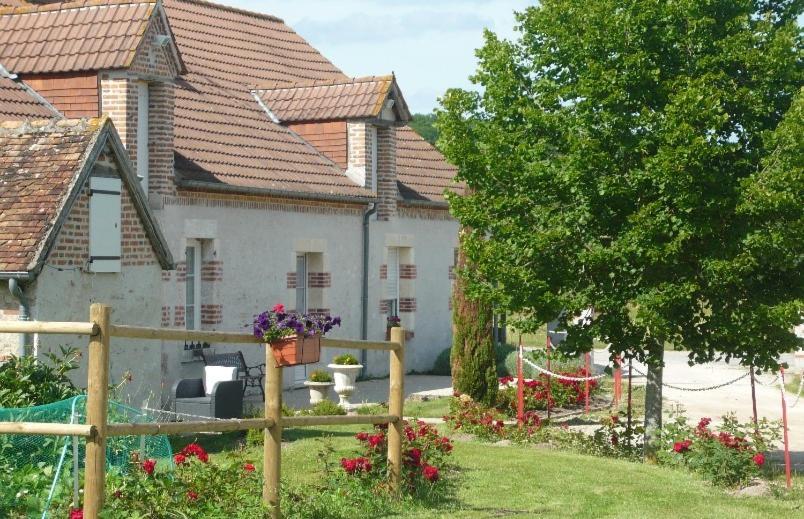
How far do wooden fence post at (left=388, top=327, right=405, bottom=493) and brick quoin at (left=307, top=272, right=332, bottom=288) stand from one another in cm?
1204

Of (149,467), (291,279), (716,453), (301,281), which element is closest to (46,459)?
(149,467)

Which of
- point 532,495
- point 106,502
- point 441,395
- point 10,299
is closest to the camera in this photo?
point 106,502

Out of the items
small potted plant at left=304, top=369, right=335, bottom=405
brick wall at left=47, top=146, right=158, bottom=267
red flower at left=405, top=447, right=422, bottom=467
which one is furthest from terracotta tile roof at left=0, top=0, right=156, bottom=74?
red flower at left=405, top=447, right=422, bottom=467

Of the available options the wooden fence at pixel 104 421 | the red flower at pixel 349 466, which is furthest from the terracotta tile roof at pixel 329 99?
the wooden fence at pixel 104 421

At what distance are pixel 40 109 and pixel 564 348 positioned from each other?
25.7ft

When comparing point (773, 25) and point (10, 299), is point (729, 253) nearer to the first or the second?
point (773, 25)

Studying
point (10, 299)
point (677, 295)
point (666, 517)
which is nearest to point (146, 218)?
point (10, 299)

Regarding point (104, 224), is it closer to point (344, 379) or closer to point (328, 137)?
point (344, 379)

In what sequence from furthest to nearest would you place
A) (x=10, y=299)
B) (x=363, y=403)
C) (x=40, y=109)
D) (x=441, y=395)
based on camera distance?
1. (x=441, y=395)
2. (x=363, y=403)
3. (x=40, y=109)
4. (x=10, y=299)

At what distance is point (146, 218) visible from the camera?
14867 mm

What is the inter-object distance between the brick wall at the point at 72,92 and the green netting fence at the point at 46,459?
8.57 m

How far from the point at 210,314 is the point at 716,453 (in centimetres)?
903

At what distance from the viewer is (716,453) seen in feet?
42.5

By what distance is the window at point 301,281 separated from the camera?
73.0ft
